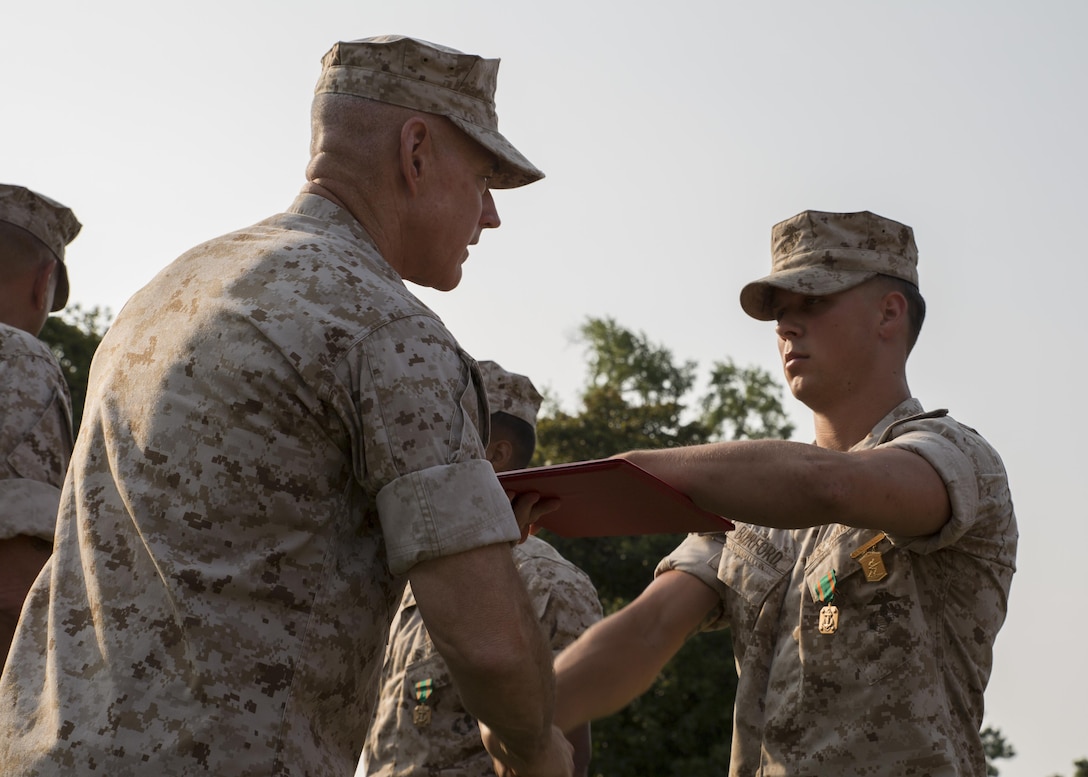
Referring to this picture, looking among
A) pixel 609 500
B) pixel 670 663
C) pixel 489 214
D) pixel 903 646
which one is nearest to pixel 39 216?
pixel 489 214

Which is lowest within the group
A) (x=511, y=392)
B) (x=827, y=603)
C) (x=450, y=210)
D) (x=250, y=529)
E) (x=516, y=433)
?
(x=250, y=529)

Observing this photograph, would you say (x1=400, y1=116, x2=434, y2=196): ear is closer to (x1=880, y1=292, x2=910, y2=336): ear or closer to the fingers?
the fingers

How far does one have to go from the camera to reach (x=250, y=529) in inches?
125

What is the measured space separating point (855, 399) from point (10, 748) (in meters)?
3.33

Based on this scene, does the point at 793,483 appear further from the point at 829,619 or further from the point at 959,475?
the point at 829,619

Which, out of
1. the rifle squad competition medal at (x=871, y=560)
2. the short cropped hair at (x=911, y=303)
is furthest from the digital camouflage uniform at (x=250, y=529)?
the short cropped hair at (x=911, y=303)

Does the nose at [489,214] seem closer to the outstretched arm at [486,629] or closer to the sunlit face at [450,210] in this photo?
the sunlit face at [450,210]

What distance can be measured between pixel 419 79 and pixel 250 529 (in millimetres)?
1371

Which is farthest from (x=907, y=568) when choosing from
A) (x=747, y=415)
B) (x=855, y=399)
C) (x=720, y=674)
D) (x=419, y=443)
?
(x=747, y=415)

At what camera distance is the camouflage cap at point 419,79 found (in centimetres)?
386

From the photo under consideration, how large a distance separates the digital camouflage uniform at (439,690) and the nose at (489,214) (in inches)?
118

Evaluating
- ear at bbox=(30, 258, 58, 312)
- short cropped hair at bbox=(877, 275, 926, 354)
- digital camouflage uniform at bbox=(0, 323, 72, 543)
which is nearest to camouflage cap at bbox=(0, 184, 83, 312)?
ear at bbox=(30, 258, 58, 312)

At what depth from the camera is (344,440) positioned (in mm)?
3252

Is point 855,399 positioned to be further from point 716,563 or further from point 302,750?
point 302,750
